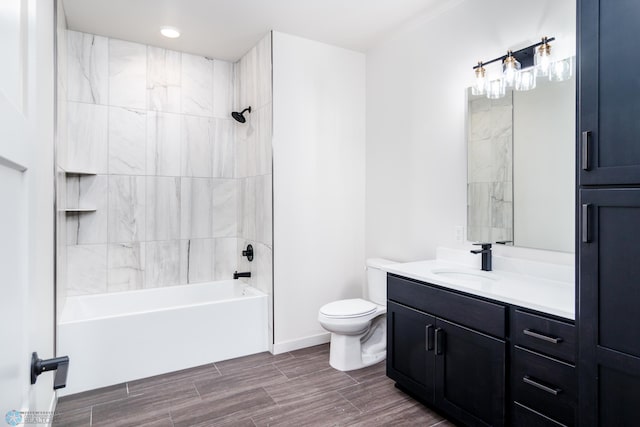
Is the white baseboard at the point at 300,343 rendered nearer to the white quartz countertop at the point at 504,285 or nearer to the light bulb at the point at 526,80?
the white quartz countertop at the point at 504,285

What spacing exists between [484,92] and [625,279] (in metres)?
1.56

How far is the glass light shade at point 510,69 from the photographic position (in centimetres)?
221

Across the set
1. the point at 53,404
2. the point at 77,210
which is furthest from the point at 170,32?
the point at 53,404

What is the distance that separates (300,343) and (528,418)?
1975mm

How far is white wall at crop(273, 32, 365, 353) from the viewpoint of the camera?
320cm

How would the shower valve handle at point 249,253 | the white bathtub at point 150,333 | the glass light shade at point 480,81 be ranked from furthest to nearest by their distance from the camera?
the shower valve handle at point 249,253 < the white bathtub at point 150,333 < the glass light shade at point 480,81

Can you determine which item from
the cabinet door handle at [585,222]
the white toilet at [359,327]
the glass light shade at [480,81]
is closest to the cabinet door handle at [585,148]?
A: the cabinet door handle at [585,222]

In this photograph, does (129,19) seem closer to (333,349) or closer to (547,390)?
(333,349)

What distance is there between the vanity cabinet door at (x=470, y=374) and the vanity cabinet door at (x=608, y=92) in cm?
92

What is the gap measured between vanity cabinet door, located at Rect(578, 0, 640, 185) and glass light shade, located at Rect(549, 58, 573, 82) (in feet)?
2.41

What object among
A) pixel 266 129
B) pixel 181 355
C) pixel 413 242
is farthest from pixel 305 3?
pixel 181 355

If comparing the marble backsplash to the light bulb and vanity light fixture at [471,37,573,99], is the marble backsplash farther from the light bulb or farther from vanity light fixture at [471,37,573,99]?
the light bulb

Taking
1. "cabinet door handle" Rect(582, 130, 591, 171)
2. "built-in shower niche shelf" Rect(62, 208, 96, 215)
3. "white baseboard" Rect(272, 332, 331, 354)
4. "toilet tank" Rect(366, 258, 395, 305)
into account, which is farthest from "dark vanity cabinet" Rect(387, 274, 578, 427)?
"built-in shower niche shelf" Rect(62, 208, 96, 215)

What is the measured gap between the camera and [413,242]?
3043 millimetres
